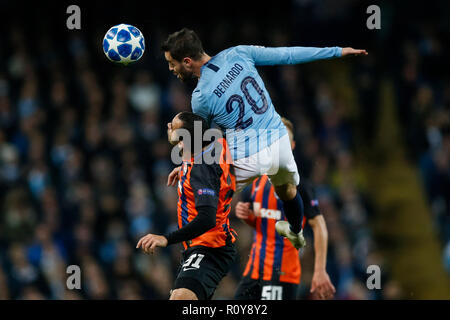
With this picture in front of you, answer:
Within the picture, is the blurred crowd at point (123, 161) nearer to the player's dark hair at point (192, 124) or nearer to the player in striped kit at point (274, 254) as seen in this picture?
the player in striped kit at point (274, 254)

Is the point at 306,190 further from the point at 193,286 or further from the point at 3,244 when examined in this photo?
the point at 3,244

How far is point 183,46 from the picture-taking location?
5676 mm

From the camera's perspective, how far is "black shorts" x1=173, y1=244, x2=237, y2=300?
16.8 feet

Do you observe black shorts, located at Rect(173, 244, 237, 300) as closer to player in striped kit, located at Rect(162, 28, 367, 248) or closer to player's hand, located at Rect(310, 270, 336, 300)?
player in striped kit, located at Rect(162, 28, 367, 248)

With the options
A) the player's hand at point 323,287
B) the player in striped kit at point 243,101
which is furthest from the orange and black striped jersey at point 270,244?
the player in striped kit at point 243,101

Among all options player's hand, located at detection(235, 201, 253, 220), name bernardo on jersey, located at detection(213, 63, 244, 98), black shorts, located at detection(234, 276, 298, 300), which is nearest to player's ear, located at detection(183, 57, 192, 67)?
Result: name bernardo on jersey, located at detection(213, 63, 244, 98)

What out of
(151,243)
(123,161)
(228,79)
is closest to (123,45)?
(228,79)

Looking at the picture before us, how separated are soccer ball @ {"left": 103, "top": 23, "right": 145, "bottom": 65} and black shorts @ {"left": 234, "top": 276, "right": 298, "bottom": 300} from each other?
7.54 ft

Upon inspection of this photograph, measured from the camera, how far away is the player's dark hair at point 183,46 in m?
5.68

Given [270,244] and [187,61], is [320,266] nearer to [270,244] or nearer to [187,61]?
[270,244]

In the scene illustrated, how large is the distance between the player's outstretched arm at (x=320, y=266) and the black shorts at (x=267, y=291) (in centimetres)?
21

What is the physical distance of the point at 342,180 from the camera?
11734 millimetres

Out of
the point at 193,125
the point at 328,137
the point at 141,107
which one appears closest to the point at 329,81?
the point at 328,137

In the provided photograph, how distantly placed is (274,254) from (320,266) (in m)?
0.44
